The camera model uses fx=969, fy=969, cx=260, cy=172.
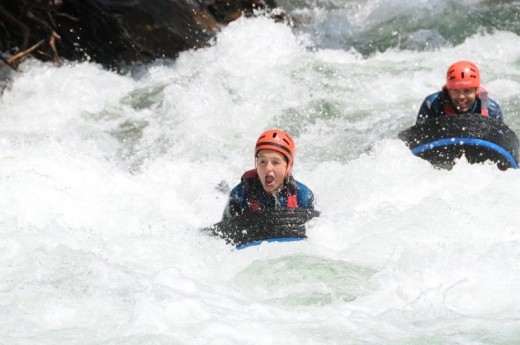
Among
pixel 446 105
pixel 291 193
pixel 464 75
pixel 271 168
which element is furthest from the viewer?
pixel 446 105

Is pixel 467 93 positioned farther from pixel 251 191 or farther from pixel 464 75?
pixel 251 191

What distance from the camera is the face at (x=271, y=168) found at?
6.61 metres

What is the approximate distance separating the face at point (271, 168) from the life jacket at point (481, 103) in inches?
103

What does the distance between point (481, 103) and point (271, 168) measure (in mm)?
2824

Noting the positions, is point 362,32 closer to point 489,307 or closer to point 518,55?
point 518,55

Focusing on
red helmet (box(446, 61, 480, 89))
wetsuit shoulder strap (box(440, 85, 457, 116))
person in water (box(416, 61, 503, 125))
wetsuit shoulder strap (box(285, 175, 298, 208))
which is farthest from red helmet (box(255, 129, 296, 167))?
wetsuit shoulder strap (box(440, 85, 457, 116))

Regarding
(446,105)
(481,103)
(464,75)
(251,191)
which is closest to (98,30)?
(446,105)

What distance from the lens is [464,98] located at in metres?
8.62

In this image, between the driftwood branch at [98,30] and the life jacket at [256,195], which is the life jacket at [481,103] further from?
the driftwood branch at [98,30]

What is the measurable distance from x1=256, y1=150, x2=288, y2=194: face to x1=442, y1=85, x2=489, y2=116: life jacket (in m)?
2.60

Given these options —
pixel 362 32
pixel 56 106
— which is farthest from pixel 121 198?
pixel 362 32

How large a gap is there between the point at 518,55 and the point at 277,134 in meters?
5.94

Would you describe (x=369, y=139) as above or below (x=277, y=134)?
above

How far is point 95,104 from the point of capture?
1050 centimetres
